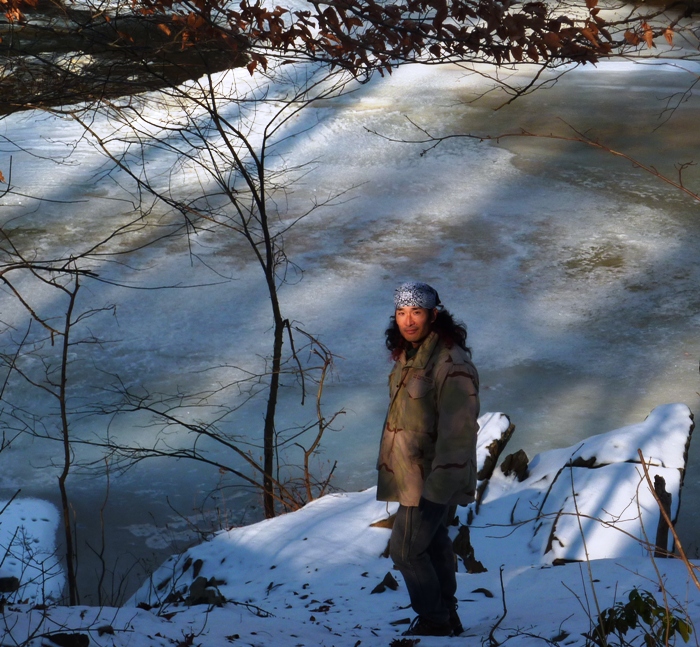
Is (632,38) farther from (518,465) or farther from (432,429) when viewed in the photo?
(518,465)

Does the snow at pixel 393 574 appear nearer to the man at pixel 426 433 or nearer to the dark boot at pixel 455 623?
the dark boot at pixel 455 623

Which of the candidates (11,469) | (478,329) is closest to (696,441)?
(478,329)

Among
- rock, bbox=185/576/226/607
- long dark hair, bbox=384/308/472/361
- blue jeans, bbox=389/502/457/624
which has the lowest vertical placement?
rock, bbox=185/576/226/607

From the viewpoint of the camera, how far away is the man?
2.74 m

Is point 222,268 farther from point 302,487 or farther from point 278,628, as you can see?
point 278,628

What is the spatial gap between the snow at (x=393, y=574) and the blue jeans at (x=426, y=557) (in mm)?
138

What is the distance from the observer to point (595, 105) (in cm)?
1461

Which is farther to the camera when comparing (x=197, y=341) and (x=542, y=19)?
(x=197, y=341)

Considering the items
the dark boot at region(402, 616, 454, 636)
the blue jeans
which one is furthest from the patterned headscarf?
the dark boot at region(402, 616, 454, 636)

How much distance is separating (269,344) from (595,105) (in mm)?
9487

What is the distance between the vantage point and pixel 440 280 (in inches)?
343

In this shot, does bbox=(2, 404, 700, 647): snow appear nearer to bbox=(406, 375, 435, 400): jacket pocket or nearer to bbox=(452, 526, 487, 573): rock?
bbox=(452, 526, 487, 573): rock

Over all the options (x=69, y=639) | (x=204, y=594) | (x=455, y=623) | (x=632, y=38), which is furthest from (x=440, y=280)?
(x=69, y=639)

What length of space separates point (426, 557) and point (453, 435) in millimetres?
468
